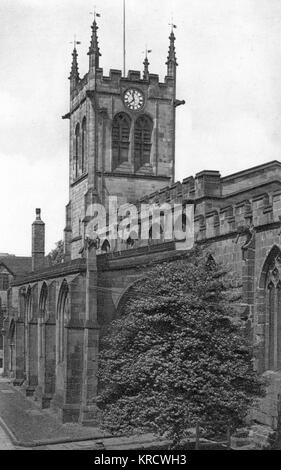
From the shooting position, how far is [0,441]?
31.7 m

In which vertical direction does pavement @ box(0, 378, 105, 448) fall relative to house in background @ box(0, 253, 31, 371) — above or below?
below

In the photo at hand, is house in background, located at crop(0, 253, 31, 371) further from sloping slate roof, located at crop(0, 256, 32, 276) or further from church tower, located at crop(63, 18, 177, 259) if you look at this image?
church tower, located at crop(63, 18, 177, 259)

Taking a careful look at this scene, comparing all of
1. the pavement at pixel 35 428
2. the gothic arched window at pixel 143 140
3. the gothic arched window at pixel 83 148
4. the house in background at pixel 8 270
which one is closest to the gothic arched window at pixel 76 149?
the gothic arched window at pixel 83 148

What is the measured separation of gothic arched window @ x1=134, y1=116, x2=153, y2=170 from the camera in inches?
2402

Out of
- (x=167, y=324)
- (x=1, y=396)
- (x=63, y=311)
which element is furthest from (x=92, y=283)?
(x=1, y=396)

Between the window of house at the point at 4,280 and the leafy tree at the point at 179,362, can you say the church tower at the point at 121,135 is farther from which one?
the leafy tree at the point at 179,362

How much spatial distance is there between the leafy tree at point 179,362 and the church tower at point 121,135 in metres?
32.4

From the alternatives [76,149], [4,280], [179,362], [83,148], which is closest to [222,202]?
[179,362]

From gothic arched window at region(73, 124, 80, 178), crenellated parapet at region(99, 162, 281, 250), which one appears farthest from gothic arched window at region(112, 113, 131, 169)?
crenellated parapet at region(99, 162, 281, 250)

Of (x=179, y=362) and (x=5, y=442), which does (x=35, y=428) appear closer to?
(x=5, y=442)

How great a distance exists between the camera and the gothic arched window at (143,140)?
61000 mm

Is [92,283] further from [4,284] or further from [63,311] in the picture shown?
[4,284]

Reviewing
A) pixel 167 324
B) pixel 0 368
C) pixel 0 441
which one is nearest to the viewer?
pixel 167 324

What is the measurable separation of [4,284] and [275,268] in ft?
179
